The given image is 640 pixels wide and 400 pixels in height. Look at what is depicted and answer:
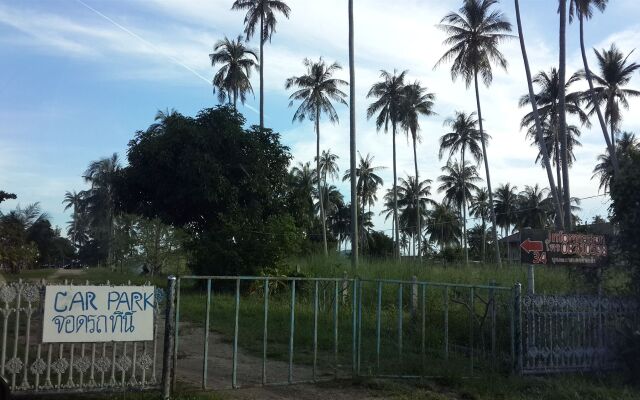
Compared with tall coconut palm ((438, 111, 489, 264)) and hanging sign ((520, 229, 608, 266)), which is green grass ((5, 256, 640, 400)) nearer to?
hanging sign ((520, 229, 608, 266))

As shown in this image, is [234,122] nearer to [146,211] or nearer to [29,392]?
[146,211]

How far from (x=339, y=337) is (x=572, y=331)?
4860 millimetres

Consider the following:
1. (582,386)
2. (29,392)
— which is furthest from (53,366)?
(582,386)

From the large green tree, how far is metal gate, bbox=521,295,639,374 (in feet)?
48.9

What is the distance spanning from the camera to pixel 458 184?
65.5m

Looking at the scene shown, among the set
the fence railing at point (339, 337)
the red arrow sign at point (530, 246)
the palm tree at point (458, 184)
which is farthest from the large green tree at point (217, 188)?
the palm tree at point (458, 184)

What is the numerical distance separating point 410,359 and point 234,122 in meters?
19.9

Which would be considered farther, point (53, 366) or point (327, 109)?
point (327, 109)

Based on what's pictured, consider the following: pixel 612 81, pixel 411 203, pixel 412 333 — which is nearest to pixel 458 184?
pixel 411 203

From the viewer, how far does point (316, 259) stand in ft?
92.3

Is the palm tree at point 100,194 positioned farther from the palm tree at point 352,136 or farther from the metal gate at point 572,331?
the metal gate at point 572,331

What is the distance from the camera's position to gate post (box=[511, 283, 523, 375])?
10469 mm

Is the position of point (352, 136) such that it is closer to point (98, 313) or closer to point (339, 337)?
point (339, 337)

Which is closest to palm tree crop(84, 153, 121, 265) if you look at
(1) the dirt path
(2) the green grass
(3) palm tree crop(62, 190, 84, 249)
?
(3) palm tree crop(62, 190, 84, 249)
